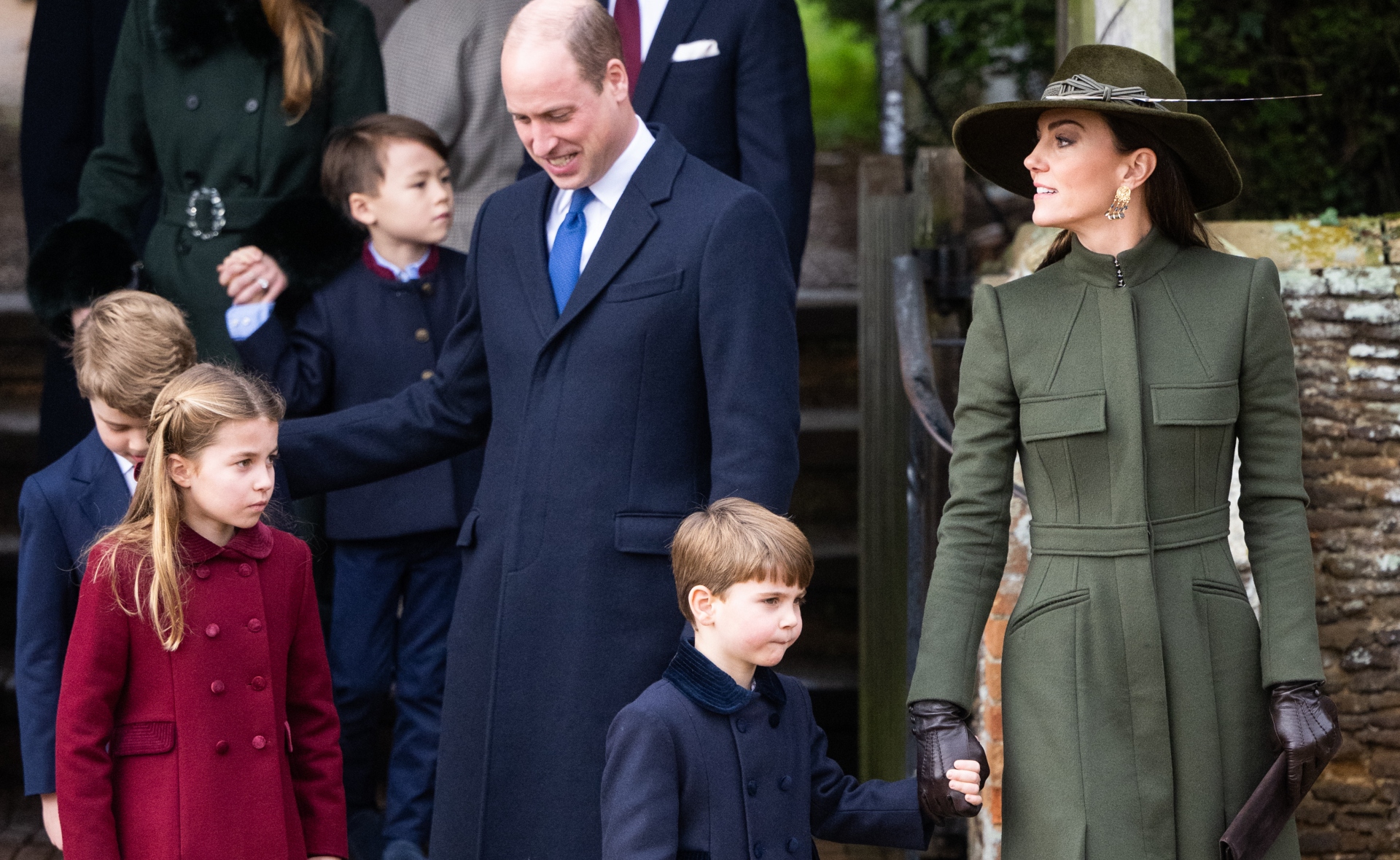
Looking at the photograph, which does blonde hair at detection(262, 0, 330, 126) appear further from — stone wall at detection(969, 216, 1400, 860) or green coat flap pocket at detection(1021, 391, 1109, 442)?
green coat flap pocket at detection(1021, 391, 1109, 442)

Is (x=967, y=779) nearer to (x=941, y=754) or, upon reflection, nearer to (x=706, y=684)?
(x=941, y=754)

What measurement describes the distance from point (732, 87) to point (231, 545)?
1896 mm

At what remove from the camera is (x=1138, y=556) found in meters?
2.45

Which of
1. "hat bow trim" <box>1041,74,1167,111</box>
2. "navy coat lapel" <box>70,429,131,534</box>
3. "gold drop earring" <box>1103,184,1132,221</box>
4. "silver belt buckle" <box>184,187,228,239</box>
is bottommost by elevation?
"navy coat lapel" <box>70,429,131,534</box>

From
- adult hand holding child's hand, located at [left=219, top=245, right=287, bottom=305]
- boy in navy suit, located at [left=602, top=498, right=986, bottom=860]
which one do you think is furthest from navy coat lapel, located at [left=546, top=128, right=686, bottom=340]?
adult hand holding child's hand, located at [left=219, top=245, right=287, bottom=305]

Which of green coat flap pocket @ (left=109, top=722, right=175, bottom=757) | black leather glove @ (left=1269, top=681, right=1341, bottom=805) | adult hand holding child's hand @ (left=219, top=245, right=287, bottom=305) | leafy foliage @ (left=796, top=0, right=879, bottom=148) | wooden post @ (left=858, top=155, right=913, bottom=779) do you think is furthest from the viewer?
leafy foliage @ (left=796, top=0, right=879, bottom=148)

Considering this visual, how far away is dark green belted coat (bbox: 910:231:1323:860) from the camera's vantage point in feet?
7.97

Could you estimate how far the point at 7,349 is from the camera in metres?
5.98

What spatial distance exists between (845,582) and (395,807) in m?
1.85

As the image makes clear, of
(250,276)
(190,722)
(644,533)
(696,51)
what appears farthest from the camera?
(696,51)

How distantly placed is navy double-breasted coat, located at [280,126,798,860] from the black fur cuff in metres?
1.53

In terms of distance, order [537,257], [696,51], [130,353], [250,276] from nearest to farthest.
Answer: [537,257], [130,353], [250,276], [696,51]

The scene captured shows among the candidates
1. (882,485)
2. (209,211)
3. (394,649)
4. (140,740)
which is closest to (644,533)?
(140,740)

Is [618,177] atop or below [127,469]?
atop
